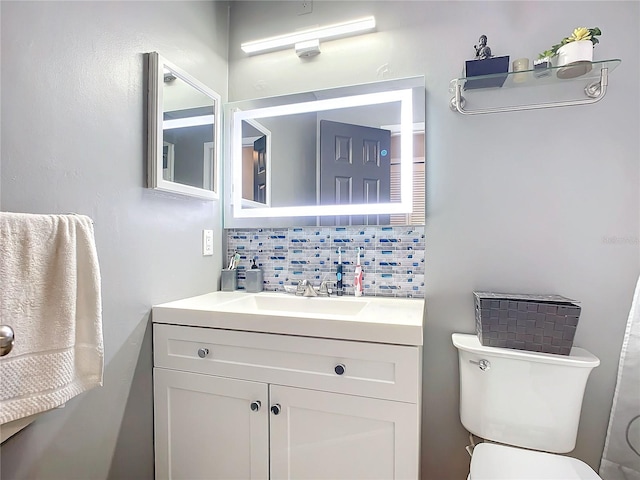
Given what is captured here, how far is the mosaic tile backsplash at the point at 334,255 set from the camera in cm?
146

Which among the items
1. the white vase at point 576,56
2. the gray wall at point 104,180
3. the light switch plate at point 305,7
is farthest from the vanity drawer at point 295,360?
the light switch plate at point 305,7

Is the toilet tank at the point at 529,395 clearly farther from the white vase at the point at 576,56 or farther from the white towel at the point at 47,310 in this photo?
the white towel at the point at 47,310

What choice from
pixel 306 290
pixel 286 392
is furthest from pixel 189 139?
pixel 286 392

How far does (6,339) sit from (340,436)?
3.00ft

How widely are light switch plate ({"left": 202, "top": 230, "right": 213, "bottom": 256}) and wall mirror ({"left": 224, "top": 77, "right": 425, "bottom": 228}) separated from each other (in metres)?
0.14

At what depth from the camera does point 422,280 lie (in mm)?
1440

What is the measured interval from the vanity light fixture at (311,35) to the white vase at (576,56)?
0.75 metres

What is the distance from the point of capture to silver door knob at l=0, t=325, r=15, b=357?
29.3 inches

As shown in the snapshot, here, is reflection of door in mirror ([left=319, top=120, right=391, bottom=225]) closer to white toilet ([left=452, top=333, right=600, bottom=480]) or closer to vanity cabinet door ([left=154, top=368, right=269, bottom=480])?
white toilet ([left=452, top=333, right=600, bottom=480])

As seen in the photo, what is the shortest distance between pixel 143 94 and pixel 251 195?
63 centimetres

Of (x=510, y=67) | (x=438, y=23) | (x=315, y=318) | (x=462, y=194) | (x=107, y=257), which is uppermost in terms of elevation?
(x=438, y=23)

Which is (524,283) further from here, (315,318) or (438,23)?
(438,23)

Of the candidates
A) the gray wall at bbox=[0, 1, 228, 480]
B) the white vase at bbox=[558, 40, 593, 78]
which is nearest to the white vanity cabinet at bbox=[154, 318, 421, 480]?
the gray wall at bbox=[0, 1, 228, 480]

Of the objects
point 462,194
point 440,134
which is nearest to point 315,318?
point 462,194
